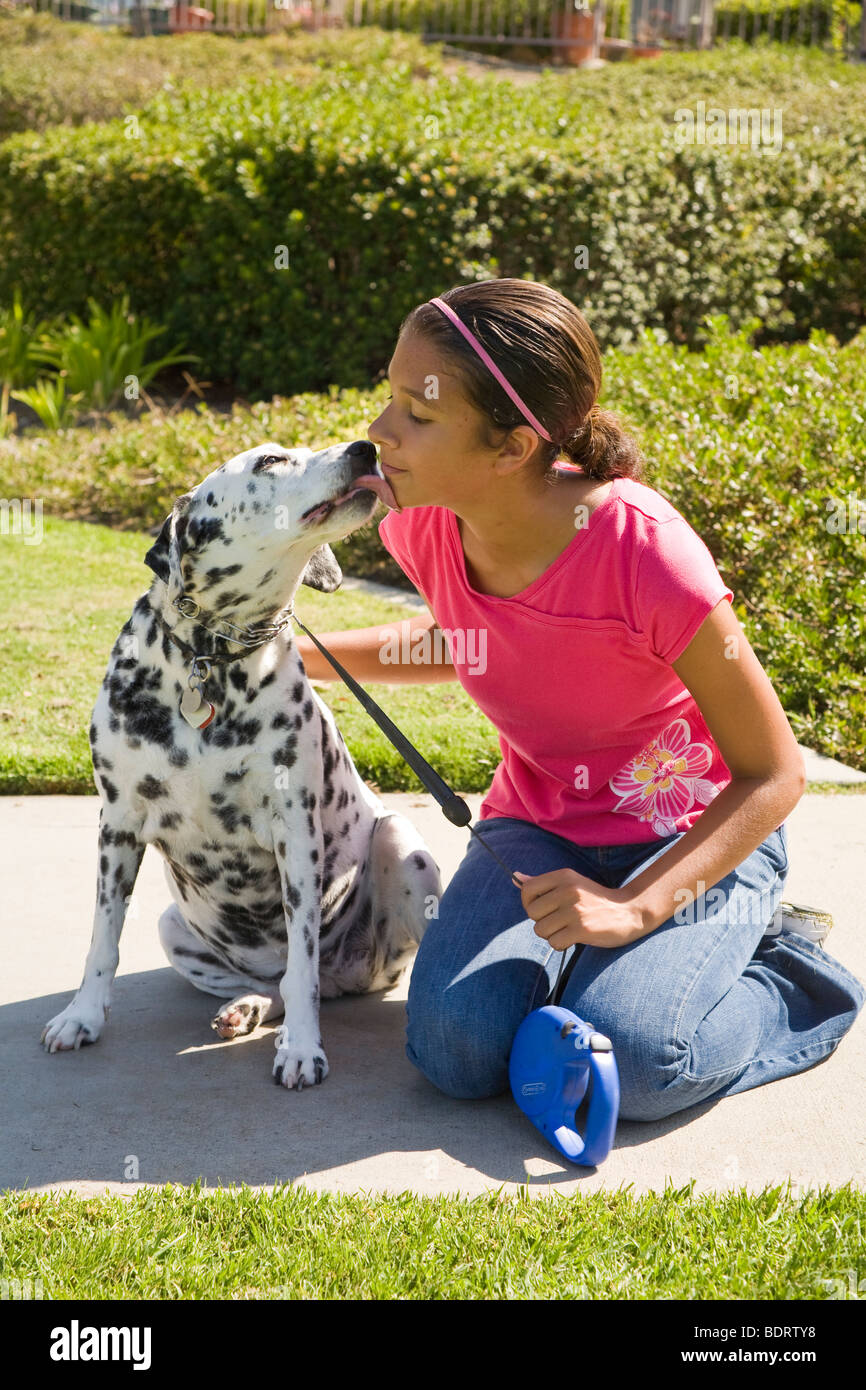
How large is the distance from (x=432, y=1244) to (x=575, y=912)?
2.34 feet

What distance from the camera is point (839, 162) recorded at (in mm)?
11289

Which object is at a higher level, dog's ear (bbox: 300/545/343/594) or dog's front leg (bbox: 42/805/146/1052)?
dog's ear (bbox: 300/545/343/594)

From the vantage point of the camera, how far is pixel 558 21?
21109 millimetres

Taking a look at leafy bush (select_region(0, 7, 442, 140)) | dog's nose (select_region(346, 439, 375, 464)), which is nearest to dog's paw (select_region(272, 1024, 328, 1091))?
dog's nose (select_region(346, 439, 375, 464))

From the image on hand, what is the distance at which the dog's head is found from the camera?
3051 millimetres

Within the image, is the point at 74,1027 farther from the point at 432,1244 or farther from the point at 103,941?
the point at 432,1244

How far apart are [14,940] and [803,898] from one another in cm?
232

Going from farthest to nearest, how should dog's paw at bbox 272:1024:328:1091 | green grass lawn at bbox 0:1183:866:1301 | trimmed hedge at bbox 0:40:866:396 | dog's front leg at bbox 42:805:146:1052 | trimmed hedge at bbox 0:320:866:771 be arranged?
trimmed hedge at bbox 0:40:866:396 → trimmed hedge at bbox 0:320:866:771 → dog's front leg at bbox 42:805:146:1052 → dog's paw at bbox 272:1024:328:1091 → green grass lawn at bbox 0:1183:866:1301

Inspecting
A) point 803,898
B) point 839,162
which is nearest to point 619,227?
point 839,162

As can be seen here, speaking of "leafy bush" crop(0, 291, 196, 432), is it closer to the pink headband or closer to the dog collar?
the dog collar

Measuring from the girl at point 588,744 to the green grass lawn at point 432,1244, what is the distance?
0.39 meters

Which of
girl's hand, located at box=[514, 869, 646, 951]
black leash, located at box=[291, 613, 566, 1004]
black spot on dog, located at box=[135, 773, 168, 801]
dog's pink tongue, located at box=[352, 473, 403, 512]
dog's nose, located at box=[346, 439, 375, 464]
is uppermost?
dog's nose, located at box=[346, 439, 375, 464]

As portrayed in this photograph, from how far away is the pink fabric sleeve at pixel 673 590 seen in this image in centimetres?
295
